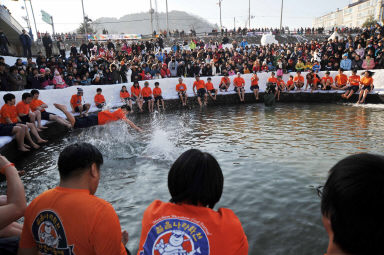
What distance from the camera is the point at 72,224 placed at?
1822mm

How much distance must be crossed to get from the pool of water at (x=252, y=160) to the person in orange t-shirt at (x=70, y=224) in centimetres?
174

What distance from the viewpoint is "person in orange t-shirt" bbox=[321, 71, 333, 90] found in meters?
14.2

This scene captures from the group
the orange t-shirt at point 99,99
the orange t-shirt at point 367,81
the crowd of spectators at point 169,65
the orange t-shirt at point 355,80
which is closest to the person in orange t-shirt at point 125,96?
the orange t-shirt at point 99,99

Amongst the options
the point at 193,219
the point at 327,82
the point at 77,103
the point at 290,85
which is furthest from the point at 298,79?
the point at 193,219

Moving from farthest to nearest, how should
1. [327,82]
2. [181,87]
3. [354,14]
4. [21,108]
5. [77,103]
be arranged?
1. [354,14]
2. [181,87]
3. [327,82]
4. [77,103]
5. [21,108]

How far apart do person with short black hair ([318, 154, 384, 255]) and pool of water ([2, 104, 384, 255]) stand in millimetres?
2525

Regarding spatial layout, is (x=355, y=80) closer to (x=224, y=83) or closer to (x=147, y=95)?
(x=224, y=83)

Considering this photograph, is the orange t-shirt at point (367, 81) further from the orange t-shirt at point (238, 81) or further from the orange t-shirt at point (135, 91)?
the orange t-shirt at point (135, 91)

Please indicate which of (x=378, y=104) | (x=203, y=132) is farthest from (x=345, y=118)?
(x=203, y=132)

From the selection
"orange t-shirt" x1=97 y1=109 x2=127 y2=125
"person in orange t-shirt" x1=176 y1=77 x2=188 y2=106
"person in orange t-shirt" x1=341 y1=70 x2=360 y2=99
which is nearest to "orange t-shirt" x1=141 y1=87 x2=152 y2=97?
"person in orange t-shirt" x1=176 y1=77 x2=188 y2=106

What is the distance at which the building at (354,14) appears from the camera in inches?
3307

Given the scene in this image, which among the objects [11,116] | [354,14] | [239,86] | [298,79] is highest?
[354,14]

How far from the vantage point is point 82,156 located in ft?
6.74

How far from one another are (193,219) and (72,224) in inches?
33.4
